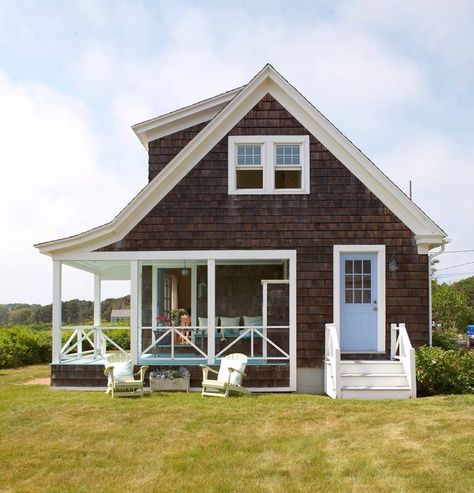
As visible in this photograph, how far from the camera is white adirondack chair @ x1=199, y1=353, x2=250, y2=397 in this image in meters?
12.8

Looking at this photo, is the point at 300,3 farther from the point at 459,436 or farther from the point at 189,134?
the point at 459,436

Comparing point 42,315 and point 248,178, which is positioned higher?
point 248,178

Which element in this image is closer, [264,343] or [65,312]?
[264,343]

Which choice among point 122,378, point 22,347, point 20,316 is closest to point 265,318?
point 122,378

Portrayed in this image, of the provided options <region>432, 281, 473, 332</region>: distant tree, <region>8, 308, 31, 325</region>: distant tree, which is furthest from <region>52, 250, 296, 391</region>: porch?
<region>8, 308, 31, 325</region>: distant tree

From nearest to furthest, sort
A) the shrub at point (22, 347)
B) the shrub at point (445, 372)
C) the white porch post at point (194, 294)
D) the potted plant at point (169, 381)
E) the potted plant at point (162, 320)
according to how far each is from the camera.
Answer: the shrub at point (445, 372) → the potted plant at point (169, 381) → the potted plant at point (162, 320) → the white porch post at point (194, 294) → the shrub at point (22, 347)

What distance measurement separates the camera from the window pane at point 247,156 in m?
14.3

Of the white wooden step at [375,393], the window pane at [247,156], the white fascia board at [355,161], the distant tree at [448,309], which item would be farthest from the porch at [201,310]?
the distant tree at [448,309]

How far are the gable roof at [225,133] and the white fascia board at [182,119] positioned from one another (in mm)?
1847

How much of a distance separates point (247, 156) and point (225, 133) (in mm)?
720

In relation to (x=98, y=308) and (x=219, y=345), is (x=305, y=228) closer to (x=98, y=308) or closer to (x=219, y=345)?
(x=219, y=345)

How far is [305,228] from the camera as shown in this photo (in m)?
14.0

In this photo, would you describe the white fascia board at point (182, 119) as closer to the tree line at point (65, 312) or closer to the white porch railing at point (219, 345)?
the white porch railing at point (219, 345)

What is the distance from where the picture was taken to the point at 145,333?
16.8m
